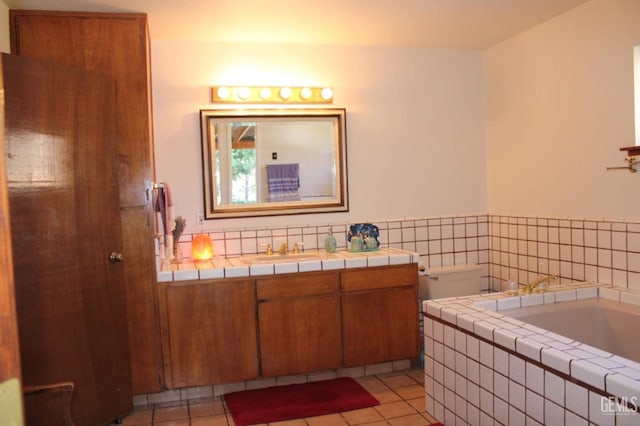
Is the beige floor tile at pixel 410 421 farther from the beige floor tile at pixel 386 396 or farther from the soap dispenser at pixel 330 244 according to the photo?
the soap dispenser at pixel 330 244

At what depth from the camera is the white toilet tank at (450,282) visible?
3779mm

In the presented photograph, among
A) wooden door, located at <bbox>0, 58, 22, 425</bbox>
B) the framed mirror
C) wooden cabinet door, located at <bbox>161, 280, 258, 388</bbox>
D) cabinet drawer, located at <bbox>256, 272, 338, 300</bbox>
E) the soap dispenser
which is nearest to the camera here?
wooden door, located at <bbox>0, 58, 22, 425</bbox>

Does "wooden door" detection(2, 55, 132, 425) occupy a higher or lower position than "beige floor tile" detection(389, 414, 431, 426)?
higher

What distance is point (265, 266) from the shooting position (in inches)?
126

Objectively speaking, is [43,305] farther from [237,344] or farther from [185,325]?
[237,344]

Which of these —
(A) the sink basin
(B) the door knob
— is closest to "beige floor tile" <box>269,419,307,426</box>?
(A) the sink basin

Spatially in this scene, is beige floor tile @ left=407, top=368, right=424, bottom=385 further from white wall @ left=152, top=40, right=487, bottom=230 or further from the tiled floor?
white wall @ left=152, top=40, right=487, bottom=230

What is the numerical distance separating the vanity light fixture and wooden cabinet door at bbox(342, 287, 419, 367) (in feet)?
4.76

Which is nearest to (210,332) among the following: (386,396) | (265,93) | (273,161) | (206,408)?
(206,408)

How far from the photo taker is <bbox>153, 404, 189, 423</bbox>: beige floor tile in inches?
117

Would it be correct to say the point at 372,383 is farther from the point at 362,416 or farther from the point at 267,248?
the point at 267,248

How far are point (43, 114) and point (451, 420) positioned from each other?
254cm

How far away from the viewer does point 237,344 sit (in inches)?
125

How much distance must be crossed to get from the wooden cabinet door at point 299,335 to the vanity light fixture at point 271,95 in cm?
143
